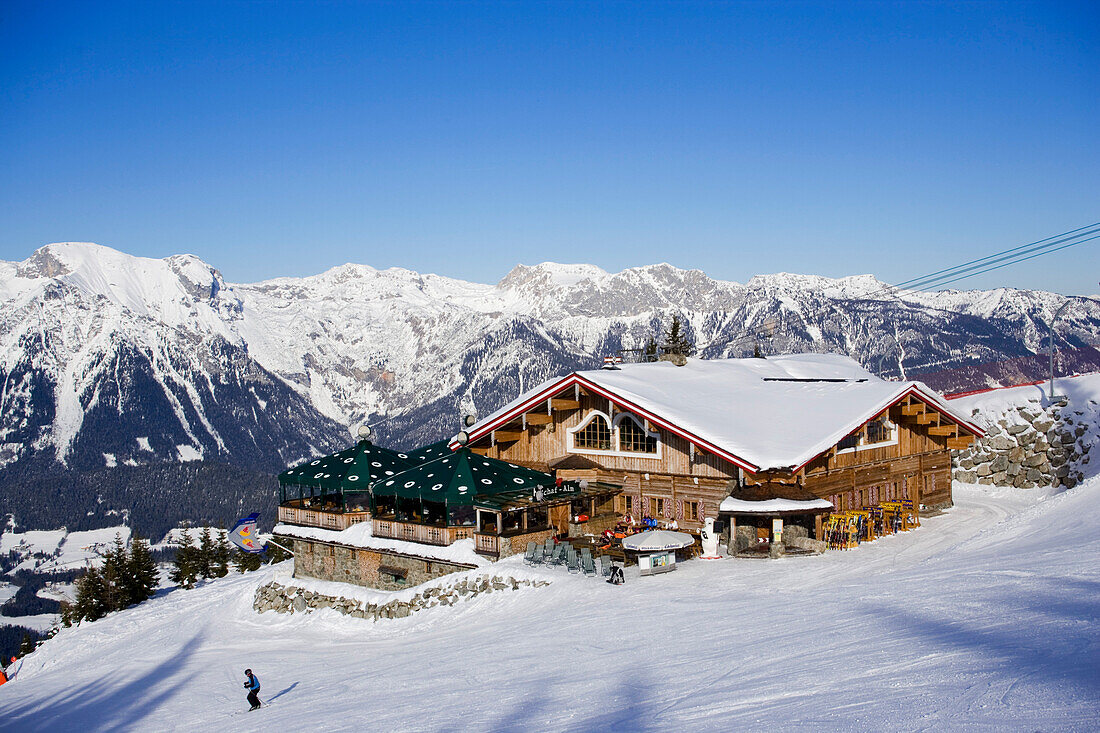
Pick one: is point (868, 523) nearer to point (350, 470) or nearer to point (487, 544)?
point (487, 544)

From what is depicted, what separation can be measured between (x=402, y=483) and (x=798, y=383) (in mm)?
17892

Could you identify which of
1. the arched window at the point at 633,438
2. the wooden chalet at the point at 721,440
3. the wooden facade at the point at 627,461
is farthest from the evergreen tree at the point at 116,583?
the arched window at the point at 633,438

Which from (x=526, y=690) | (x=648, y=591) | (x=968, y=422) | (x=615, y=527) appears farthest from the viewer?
(x=968, y=422)

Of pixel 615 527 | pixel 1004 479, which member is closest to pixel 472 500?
pixel 615 527

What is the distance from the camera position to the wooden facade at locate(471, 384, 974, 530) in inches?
1143

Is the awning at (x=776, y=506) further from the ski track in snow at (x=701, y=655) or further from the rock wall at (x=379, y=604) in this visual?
the rock wall at (x=379, y=604)

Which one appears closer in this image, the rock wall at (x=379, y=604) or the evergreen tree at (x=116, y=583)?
the rock wall at (x=379, y=604)

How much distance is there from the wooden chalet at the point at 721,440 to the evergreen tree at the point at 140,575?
41984 millimetres

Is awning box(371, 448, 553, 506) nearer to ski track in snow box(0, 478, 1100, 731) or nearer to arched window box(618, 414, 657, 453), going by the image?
ski track in snow box(0, 478, 1100, 731)

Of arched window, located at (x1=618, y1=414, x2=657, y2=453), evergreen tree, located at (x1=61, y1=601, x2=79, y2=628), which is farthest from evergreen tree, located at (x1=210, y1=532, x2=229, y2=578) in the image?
arched window, located at (x1=618, y1=414, x2=657, y2=453)

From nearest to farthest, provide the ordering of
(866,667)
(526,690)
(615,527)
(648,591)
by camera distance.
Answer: (866,667) → (526,690) → (648,591) → (615,527)

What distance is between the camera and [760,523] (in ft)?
91.7

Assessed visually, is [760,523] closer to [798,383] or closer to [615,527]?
[615,527]

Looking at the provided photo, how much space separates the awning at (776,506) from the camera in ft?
85.5
